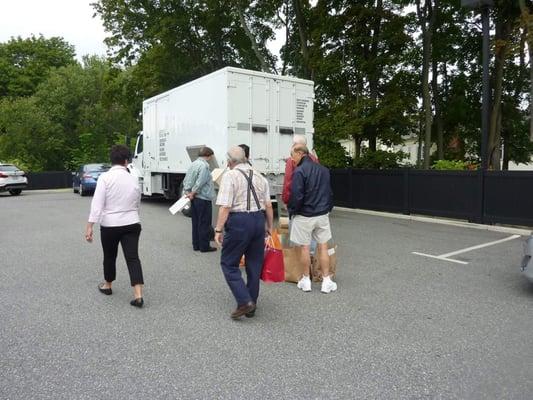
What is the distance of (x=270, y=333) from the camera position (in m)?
4.41

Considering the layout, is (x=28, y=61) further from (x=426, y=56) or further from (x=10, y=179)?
(x=426, y=56)

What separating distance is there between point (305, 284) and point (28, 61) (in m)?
48.6

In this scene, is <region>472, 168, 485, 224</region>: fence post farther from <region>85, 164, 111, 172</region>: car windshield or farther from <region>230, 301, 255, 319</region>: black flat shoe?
<region>85, 164, 111, 172</region>: car windshield

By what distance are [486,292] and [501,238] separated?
177 inches

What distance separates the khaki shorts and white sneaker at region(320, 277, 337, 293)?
0.46 metres

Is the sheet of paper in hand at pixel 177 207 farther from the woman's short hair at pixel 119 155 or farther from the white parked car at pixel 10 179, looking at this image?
the white parked car at pixel 10 179

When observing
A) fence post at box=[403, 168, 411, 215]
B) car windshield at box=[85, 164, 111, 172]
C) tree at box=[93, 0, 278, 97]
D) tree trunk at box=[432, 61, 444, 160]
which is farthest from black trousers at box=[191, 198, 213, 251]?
tree trunk at box=[432, 61, 444, 160]

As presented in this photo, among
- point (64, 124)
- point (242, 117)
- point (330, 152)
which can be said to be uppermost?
point (64, 124)

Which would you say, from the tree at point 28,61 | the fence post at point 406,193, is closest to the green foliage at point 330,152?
the fence post at point 406,193

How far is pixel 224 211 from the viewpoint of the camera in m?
4.59

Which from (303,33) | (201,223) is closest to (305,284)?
(201,223)

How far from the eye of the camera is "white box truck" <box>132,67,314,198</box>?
10805 mm

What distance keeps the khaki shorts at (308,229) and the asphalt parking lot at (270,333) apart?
0.62m

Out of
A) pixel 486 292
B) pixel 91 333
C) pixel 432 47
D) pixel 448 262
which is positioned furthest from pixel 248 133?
Answer: pixel 432 47
